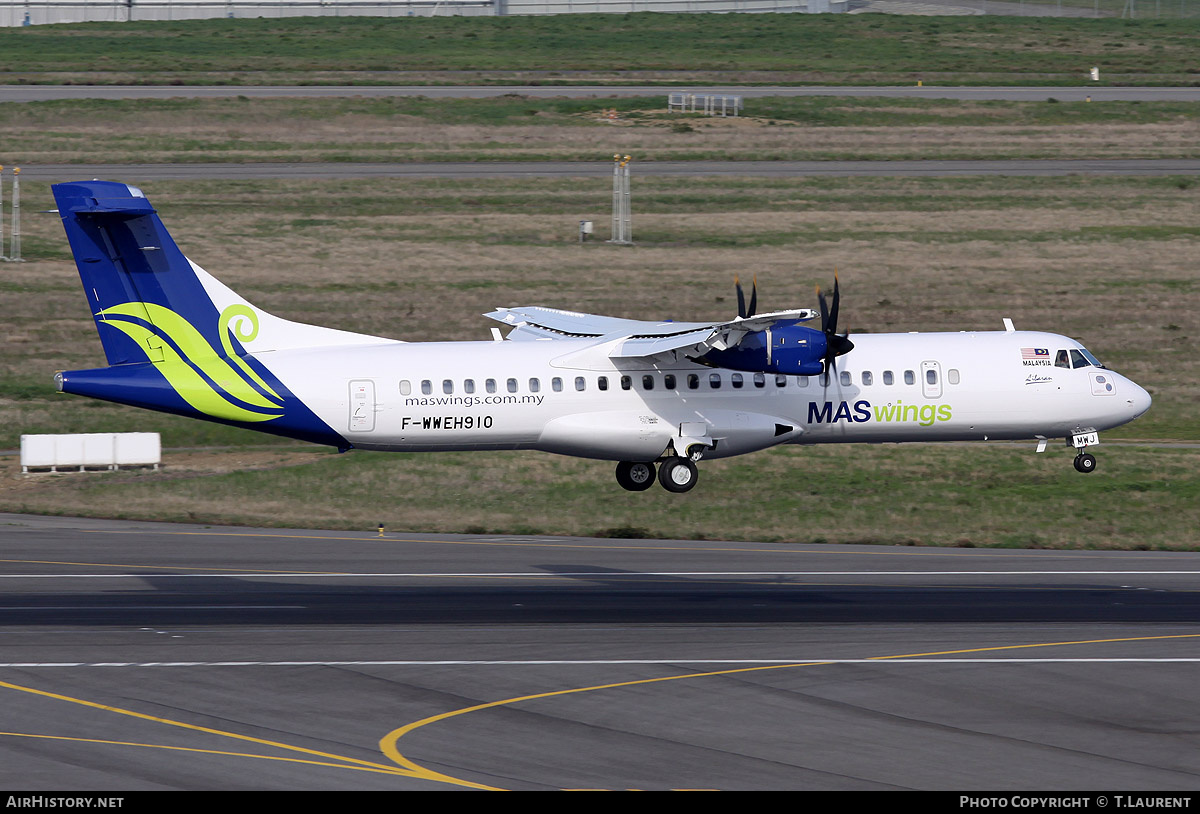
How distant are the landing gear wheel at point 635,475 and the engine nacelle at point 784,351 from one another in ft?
18.1

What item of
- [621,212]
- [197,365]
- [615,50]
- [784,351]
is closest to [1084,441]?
[784,351]

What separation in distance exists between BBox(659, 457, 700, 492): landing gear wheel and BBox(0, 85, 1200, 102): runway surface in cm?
6749

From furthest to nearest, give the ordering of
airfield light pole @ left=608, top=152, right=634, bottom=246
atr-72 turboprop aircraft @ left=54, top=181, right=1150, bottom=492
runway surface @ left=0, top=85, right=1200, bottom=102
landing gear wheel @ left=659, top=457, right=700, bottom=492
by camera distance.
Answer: runway surface @ left=0, top=85, right=1200, bottom=102 → airfield light pole @ left=608, top=152, right=634, bottom=246 → landing gear wheel @ left=659, top=457, right=700, bottom=492 → atr-72 turboprop aircraft @ left=54, top=181, right=1150, bottom=492

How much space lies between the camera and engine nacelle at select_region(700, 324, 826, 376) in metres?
41.7

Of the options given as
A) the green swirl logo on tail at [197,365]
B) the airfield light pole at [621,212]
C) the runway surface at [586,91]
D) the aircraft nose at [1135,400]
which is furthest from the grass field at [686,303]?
the runway surface at [586,91]

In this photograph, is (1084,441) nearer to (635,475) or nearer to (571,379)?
(635,475)

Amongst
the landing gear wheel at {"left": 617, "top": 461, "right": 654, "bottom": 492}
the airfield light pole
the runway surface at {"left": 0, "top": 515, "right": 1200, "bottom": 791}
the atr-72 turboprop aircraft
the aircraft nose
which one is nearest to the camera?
the runway surface at {"left": 0, "top": 515, "right": 1200, "bottom": 791}

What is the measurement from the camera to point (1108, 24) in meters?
145

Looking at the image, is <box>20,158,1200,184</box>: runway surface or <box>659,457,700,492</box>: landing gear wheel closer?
<box>659,457,700,492</box>: landing gear wheel

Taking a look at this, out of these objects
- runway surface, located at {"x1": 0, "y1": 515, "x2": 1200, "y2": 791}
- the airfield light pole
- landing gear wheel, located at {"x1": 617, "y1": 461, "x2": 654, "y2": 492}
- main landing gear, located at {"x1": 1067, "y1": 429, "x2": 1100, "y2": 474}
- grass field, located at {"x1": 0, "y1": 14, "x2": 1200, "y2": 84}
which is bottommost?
runway surface, located at {"x1": 0, "y1": 515, "x2": 1200, "y2": 791}

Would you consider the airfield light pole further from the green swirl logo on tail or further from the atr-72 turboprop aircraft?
the green swirl logo on tail

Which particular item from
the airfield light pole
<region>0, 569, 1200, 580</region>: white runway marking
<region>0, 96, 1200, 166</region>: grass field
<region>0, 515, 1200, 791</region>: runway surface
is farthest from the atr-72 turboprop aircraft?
<region>0, 96, 1200, 166</region>: grass field

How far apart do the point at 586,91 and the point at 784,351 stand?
237 feet

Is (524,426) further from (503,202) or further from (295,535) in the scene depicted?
(503,202)
